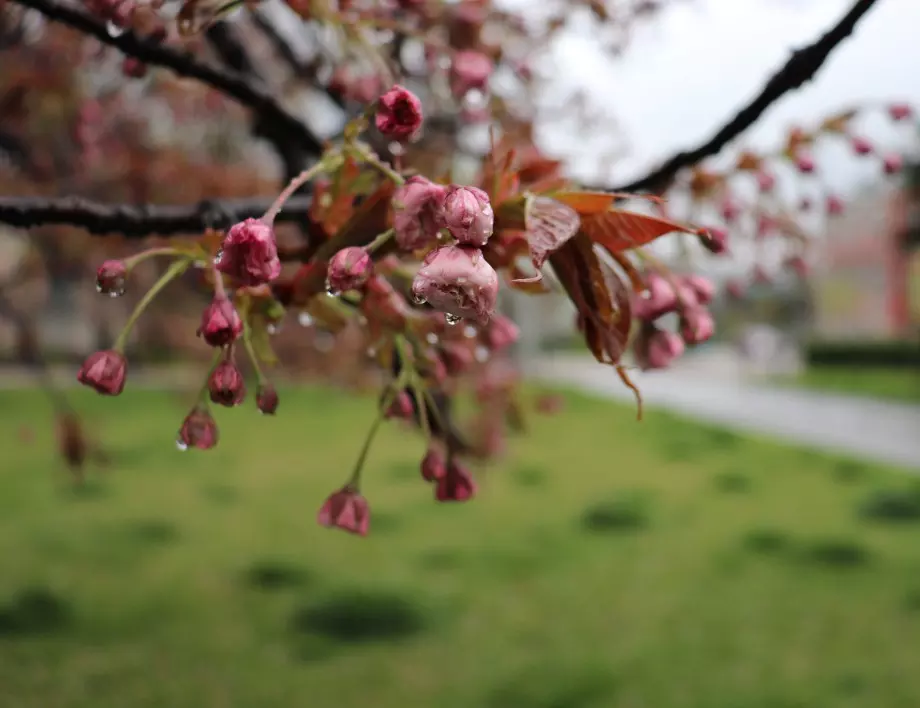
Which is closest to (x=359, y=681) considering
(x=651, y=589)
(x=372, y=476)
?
(x=651, y=589)

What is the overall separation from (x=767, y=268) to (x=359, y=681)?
7.34 feet

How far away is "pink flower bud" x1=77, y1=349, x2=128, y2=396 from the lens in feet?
2.40

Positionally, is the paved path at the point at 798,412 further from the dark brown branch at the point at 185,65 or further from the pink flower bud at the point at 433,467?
the pink flower bud at the point at 433,467

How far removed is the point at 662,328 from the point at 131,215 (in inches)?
20.0

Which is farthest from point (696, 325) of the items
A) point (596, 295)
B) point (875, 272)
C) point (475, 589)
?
point (875, 272)

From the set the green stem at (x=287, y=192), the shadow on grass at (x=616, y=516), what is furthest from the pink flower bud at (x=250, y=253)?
the shadow on grass at (x=616, y=516)

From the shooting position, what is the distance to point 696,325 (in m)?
0.82

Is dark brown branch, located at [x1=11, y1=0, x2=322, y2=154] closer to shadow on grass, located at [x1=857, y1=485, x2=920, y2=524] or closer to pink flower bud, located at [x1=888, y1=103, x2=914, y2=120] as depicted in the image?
pink flower bud, located at [x1=888, y1=103, x2=914, y2=120]

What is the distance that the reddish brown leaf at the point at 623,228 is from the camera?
1.99 feet

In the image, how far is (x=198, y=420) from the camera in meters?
0.77

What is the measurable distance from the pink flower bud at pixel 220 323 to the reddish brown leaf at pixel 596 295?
0.23 m

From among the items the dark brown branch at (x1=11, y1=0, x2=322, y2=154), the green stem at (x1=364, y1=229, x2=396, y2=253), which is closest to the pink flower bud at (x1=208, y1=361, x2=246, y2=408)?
the green stem at (x1=364, y1=229, x2=396, y2=253)

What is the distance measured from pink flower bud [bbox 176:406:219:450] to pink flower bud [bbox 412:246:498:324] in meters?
0.34

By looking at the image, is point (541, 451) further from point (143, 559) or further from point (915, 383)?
point (915, 383)
